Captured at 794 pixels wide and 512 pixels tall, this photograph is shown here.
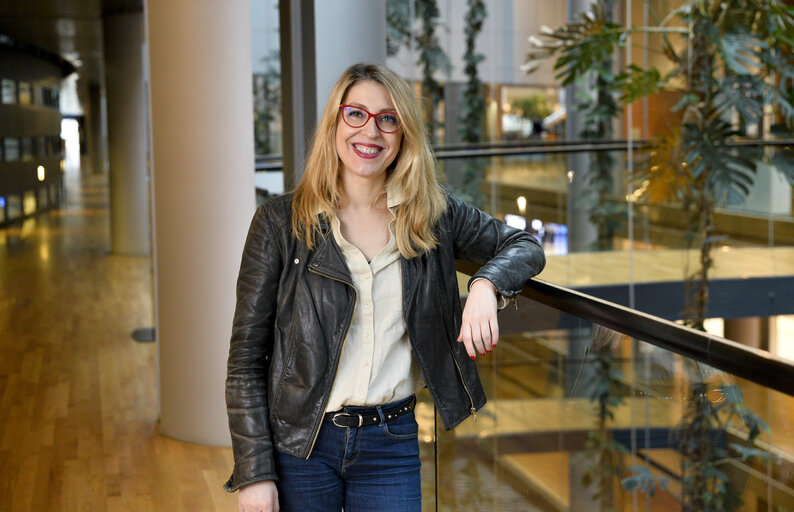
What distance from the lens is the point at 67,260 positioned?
13031 mm

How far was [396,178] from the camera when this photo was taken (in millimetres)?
1971

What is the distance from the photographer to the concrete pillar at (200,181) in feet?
15.8

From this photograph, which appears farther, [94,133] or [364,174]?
[94,133]

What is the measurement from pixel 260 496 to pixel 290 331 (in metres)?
0.32

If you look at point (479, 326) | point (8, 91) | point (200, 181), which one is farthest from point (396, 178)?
point (8, 91)

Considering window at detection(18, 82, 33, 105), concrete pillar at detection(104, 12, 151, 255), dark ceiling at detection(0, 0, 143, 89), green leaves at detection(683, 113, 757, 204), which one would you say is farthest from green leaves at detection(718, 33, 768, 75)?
concrete pillar at detection(104, 12, 151, 255)

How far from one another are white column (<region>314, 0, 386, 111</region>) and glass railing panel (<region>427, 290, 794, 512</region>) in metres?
1.81

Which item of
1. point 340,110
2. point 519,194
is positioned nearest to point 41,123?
point 519,194

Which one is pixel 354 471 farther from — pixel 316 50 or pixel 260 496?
pixel 316 50

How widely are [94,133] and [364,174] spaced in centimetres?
1665

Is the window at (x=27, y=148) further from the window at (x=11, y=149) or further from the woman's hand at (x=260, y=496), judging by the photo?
the woman's hand at (x=260, y=496)

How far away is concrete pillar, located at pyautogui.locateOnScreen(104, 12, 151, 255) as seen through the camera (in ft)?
46.6

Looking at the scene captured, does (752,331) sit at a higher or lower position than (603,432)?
lower

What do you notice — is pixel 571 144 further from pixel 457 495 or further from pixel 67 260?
pixel 457 495
